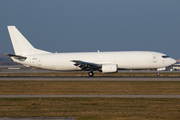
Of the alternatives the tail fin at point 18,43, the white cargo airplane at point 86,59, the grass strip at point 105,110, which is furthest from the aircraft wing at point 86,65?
the grass strip at point 105,110

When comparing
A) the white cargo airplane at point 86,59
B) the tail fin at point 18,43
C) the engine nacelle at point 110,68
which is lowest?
the engine nacelle at point 110,68

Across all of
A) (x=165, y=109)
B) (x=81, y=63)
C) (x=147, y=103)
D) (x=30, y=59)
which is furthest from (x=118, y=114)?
(x=30, y=59)

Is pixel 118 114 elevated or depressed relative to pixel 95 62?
depressed

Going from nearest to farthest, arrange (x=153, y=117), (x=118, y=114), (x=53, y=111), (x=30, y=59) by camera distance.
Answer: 1. (x=153, y=117)
2. (x=118, y=114)
3. (x=53, y=111)
4. (x=30, y=59)

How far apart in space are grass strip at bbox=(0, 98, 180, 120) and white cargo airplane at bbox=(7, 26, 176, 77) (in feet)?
71.3

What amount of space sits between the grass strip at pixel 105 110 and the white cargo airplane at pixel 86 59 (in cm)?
2173

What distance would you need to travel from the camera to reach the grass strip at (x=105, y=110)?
11977mm

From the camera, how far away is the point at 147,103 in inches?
627

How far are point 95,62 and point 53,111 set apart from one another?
26777mm

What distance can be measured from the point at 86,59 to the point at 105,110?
1060 inches

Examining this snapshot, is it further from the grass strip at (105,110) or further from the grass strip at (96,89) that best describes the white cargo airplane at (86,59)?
the grass strip at (105,110)

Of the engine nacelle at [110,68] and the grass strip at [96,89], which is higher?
the engine nacelle at [110,68]

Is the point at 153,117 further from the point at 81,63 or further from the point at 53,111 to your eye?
the point at 81,63

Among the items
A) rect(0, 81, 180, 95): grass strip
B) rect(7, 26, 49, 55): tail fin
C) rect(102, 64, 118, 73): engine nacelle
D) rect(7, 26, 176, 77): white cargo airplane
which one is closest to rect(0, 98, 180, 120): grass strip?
rect(0, 81, 180, 95): grass strip
